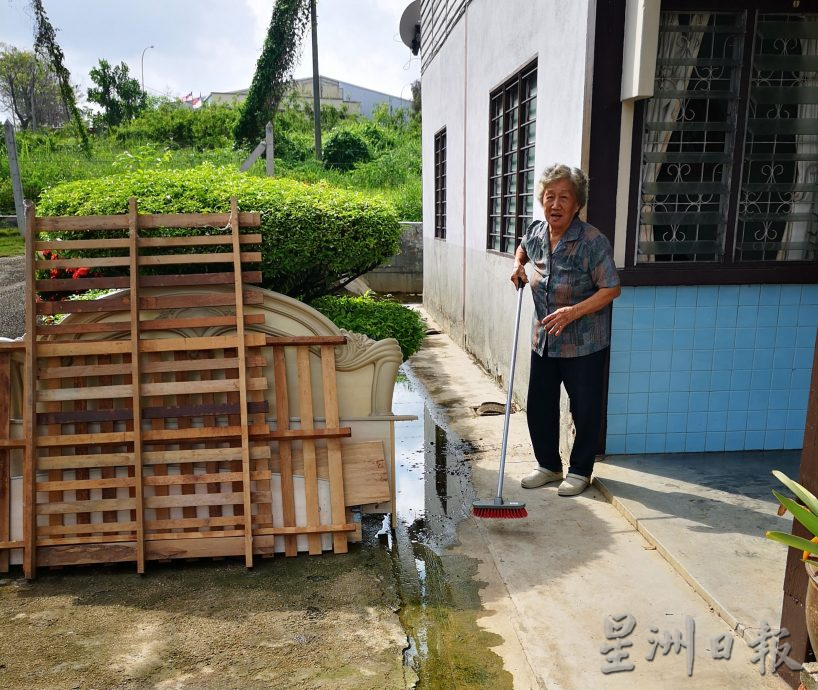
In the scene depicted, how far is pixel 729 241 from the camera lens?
14.3 ft

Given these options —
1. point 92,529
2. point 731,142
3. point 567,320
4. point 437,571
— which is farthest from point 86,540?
point 731,142

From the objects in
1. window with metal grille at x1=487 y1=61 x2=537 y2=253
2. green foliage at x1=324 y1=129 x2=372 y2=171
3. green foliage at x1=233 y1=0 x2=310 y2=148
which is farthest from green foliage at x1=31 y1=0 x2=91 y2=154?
window with metal grille at x1=487 y1=61 x2=537 y2=253

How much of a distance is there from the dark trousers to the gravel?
490cm

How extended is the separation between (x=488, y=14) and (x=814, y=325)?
14.7 ft

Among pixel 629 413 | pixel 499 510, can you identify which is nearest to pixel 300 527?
pixel 499 510

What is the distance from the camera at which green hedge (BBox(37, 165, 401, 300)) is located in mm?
3807

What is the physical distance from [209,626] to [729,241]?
3.86 metres

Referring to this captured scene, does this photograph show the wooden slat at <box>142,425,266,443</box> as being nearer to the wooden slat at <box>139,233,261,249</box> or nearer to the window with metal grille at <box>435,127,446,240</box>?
the wooden slat at <box>139,233,261,249</box>

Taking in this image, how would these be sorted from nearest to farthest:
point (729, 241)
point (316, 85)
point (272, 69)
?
point (729, 241)
point (316, 85)
point (272, 69)

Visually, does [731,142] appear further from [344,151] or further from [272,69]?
[272,69]

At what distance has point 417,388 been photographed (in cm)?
695

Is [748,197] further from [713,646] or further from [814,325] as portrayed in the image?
[713,646]

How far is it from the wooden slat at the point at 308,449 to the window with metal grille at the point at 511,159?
10.1ft

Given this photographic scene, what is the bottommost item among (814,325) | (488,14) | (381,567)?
(381,567)
